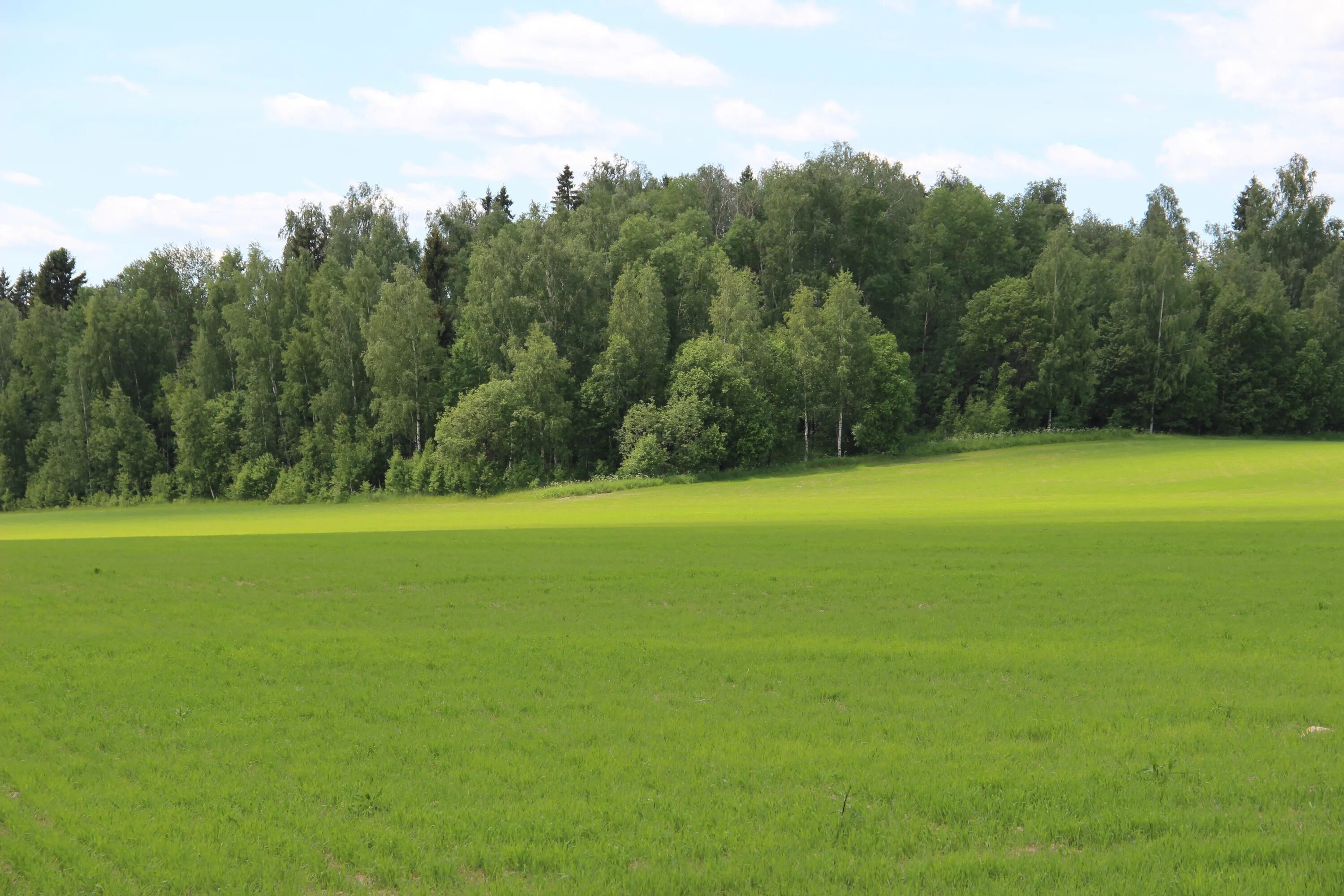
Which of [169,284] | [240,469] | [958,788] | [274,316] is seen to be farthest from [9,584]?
[169,284]

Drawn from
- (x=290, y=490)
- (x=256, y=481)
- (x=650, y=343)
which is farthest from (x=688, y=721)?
(x=256, y=481)

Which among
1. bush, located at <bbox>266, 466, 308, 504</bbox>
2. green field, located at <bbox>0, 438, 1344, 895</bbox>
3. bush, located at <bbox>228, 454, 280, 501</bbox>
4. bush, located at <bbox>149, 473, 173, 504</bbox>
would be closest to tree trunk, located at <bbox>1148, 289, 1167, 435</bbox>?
green field, located at <bbox>0, 438, 1344, 895</bbox>

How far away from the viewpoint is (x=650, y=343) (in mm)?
79500

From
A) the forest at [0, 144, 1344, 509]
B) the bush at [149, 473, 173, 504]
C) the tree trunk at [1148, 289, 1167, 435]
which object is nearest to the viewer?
the forest at [0, 144, 1344, 509]

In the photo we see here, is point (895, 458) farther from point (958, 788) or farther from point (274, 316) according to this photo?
point (958, 788)

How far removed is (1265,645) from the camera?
16.4 metres

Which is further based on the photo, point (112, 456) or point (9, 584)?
point (112, 456)

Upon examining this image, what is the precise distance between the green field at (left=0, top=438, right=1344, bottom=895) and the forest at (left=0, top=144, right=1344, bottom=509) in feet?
163

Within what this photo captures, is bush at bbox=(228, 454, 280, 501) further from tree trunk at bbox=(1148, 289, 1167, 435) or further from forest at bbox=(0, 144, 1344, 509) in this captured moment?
tree trunk at bbox=(1148, 289, 1167, 435)

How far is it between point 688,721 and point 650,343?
2681 inches

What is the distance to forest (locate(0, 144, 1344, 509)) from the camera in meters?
79.1

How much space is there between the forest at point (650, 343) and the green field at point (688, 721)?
49.8 m

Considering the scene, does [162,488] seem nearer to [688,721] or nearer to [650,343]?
[650,343]

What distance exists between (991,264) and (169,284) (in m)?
97.3
